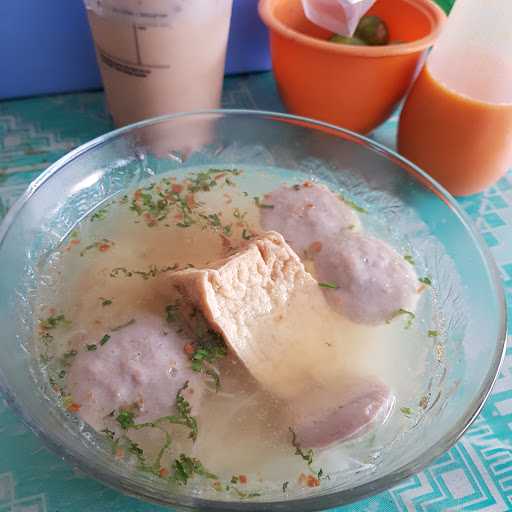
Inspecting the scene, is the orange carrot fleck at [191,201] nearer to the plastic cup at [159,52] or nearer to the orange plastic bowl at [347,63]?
the plastic cup at [159,52]

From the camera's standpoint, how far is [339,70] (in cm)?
126

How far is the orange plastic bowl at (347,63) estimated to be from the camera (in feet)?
4.01

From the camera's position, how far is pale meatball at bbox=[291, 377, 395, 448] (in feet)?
2.56

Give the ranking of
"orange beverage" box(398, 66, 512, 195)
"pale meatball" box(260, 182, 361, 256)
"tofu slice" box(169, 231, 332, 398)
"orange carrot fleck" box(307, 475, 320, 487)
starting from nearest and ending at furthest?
"orange carrot fleck" box(307, 475, 320, 487), "tofu slice" box(169, 231, 332, 398), "pale meatball" box(260, 182, 361, 256), "orange beverage" box(398, 66, 512, 195)

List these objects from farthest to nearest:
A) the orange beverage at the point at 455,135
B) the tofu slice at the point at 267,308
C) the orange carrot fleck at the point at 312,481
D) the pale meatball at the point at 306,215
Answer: the orange beverage at the point at 455,135 < the pale meatball at the point at 306,215 < the tofu slice at the point at 267,308 < the orange carrot fleck at the point at 312,481

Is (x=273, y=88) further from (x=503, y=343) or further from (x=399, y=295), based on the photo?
(x=503, y=343)

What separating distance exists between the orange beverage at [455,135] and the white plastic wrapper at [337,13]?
20cm

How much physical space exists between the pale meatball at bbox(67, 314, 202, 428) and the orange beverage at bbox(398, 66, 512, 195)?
0.80m

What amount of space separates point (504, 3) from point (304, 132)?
49 centimetres

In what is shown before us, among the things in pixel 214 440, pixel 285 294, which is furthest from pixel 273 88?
pixel 214 440

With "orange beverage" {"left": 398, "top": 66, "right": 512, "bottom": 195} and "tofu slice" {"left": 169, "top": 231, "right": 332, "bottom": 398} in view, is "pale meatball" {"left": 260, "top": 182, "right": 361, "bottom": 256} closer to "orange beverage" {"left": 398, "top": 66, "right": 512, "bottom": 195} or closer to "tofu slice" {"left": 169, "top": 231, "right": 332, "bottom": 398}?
"tofu slice" {"left": 169, "top": 231, "right": 332, "bottom": 398}

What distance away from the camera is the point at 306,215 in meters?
1.10

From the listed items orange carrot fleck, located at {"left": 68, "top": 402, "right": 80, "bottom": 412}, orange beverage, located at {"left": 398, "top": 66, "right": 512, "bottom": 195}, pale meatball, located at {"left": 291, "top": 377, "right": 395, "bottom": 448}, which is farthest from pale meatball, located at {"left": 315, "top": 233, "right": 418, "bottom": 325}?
orange carrot fleck, located at {"left": 68, "top": 402, "right": 80, "bottom": 412}

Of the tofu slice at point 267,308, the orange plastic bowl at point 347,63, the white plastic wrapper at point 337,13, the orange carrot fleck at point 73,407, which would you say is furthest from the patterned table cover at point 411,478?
the white plastic wrapper at point 337,13
